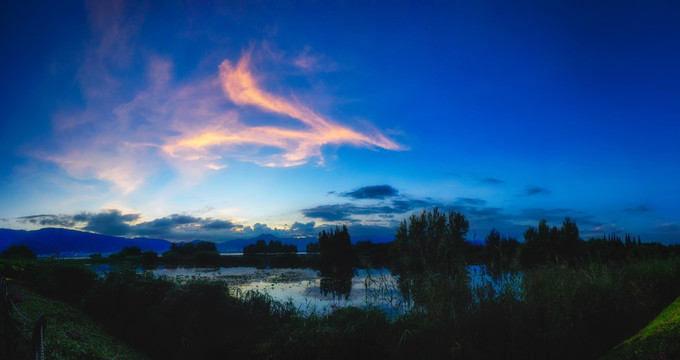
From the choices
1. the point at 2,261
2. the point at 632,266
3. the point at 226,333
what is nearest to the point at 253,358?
the point at 226,333

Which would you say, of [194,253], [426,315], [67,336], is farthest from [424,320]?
[194,253]

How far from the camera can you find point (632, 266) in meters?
9.77

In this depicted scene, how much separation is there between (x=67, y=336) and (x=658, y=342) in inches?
383

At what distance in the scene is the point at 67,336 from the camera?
665cm

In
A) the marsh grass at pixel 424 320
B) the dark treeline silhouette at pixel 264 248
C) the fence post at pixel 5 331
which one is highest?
the fence post at pixel 5 331

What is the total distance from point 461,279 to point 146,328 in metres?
8.16

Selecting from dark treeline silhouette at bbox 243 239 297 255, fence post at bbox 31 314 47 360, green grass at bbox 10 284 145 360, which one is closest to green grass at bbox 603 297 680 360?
fence post at bbox 31 314 47 360

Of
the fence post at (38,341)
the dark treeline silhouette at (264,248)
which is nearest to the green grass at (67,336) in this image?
the fence post at (38,341)

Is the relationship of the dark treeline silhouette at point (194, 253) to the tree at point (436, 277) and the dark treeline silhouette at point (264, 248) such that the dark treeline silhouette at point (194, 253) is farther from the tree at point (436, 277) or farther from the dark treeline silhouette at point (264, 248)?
the tree at point (436, 277)

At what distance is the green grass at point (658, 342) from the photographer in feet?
13.2

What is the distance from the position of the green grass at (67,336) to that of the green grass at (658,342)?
851 cm

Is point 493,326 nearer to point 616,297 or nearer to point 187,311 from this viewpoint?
point 616,297

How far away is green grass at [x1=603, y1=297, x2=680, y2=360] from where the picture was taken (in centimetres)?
403

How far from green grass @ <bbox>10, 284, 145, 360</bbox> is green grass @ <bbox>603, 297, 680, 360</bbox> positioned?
27.9ft
